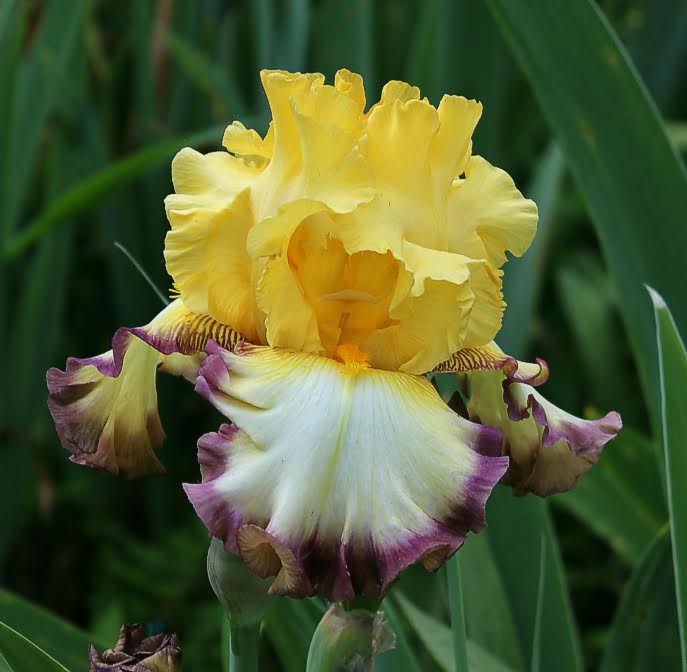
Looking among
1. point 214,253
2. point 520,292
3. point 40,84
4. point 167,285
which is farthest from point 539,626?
point 40,84

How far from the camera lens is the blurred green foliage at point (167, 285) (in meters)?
0.99

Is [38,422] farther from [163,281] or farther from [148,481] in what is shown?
[163,281]

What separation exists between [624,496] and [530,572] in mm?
244

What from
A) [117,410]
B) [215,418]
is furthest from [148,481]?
[117,410]

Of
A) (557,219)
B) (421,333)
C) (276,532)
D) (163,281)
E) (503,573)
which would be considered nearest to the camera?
(276,532)

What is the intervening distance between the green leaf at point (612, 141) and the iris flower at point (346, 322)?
0.36 metres

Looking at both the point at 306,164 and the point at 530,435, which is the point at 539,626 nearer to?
the point at 530,435

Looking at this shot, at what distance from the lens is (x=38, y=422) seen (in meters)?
1.80

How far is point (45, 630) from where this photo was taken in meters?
0.88

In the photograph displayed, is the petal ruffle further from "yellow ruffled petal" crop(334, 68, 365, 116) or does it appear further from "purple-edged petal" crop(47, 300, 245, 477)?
"yellow ruffled petal" crop(334, 68, 365, 116)

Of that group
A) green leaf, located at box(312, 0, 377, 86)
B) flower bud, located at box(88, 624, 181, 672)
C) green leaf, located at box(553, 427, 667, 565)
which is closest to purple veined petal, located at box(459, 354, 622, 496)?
flower bud, located at box(88, 624, 181, 672)

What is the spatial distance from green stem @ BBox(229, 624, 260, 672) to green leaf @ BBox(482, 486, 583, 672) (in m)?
0.29

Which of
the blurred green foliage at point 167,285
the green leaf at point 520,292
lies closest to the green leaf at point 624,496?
the blurred green foliage at point 167,285

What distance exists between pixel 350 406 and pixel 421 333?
A: 0.26ft
